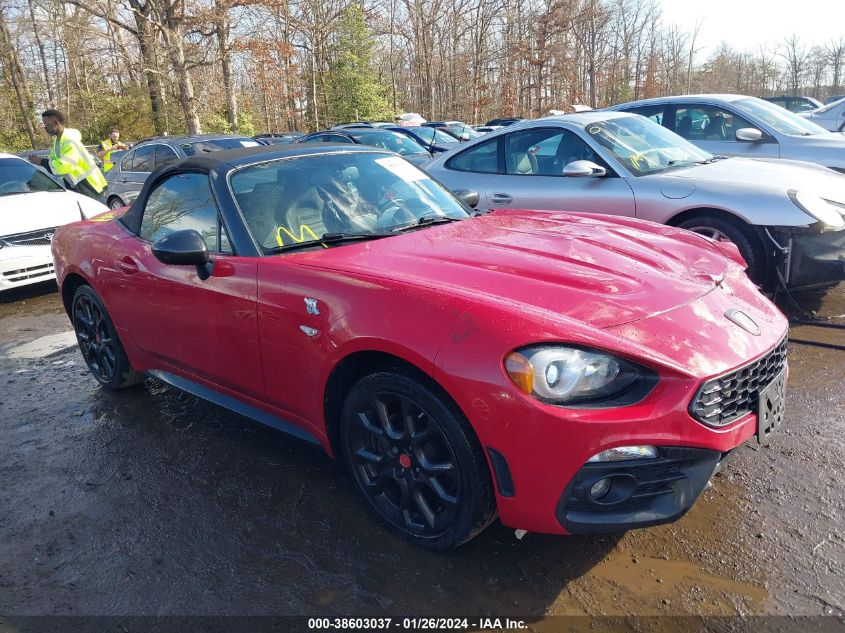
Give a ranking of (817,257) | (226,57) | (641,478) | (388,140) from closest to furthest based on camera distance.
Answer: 1. (641,478)
2. (817,257)
3. (388,140)
4. (226,57)

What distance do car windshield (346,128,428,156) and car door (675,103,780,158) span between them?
669cm

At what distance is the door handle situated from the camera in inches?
146

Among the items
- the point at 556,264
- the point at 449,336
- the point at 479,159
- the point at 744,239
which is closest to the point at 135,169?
the point at 479,159

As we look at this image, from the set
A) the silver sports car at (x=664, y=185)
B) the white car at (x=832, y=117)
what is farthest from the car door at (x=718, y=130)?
the white car at (x=832, y=117)

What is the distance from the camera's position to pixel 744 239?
188 inches

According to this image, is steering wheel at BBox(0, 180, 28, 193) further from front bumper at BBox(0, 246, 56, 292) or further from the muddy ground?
the muddy ground

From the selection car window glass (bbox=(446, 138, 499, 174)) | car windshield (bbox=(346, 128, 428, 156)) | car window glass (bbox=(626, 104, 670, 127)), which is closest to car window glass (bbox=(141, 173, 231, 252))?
car window glass (bbox=(446, 138, 499, 174))

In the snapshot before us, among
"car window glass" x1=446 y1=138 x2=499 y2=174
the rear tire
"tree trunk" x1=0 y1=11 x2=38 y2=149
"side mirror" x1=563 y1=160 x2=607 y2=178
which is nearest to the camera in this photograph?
the rear tire

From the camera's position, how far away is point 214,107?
32.9m

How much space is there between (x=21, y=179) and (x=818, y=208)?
8832mm

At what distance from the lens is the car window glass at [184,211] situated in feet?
10.8

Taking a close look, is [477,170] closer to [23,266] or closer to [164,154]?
[23,266]

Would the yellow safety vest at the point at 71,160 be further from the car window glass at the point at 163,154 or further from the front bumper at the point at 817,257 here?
the front bumper at the point at 817,257

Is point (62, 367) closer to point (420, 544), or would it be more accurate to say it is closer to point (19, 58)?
point (420, 544)
